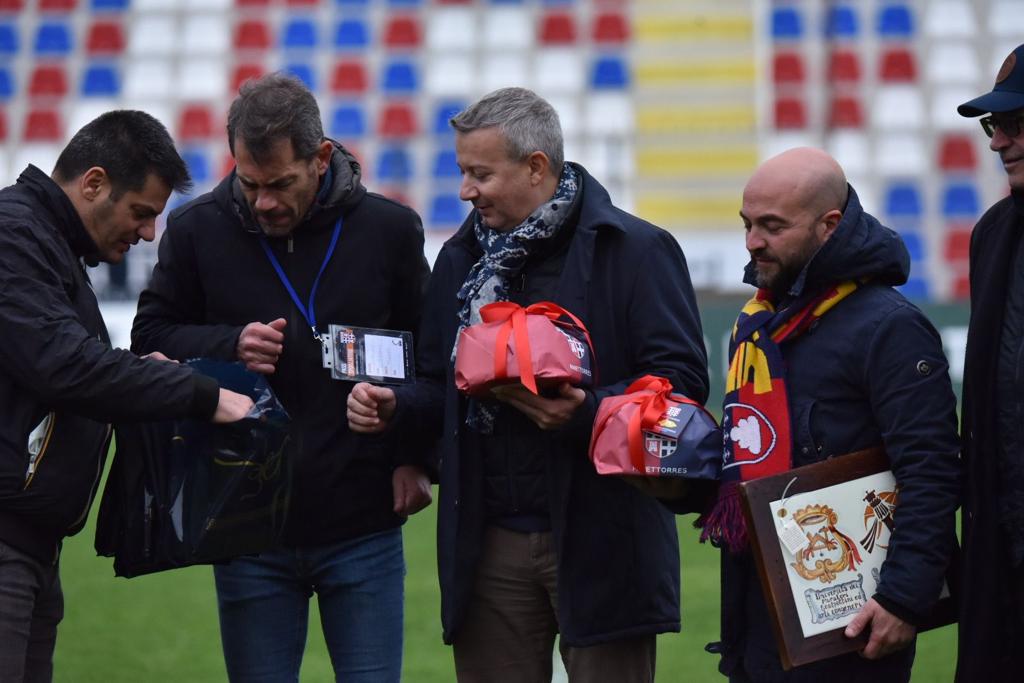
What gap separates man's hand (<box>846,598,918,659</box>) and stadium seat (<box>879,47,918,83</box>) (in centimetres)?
1416

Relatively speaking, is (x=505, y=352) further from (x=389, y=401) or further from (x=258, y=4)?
(x=258, y=4)

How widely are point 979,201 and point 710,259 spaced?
326cm

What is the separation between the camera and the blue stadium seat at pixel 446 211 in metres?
16.1

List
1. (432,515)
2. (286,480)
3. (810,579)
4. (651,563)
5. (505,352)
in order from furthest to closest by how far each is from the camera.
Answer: (432,515)
(286,480)
(651,563)
(505,352)
(810,579)

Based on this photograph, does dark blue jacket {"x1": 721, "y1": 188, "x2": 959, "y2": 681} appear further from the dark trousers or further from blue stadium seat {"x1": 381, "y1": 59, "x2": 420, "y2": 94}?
blue stadium seat {"x1": 381, "y1": 59, "x2": 420, "y2": 94}

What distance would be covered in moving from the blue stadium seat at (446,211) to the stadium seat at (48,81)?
4520mm

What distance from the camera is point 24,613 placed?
3193 mm

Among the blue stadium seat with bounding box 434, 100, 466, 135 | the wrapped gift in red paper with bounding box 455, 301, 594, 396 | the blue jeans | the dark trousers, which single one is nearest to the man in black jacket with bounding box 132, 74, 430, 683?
the blue jeans

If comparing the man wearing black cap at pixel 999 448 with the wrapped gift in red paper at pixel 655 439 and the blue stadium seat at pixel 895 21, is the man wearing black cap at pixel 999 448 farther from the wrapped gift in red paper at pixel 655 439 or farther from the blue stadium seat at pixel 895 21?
the blue stadium seat at pixel 895 21

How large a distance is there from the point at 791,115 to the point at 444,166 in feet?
12.5

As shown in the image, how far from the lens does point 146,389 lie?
3262 millimetres

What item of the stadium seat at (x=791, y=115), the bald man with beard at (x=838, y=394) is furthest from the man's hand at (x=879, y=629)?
the stadium seat at (x=791, y=115)

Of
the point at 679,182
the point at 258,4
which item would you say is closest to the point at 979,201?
the point at 679,182

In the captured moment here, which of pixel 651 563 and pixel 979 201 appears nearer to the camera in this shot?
pixel 651 563
